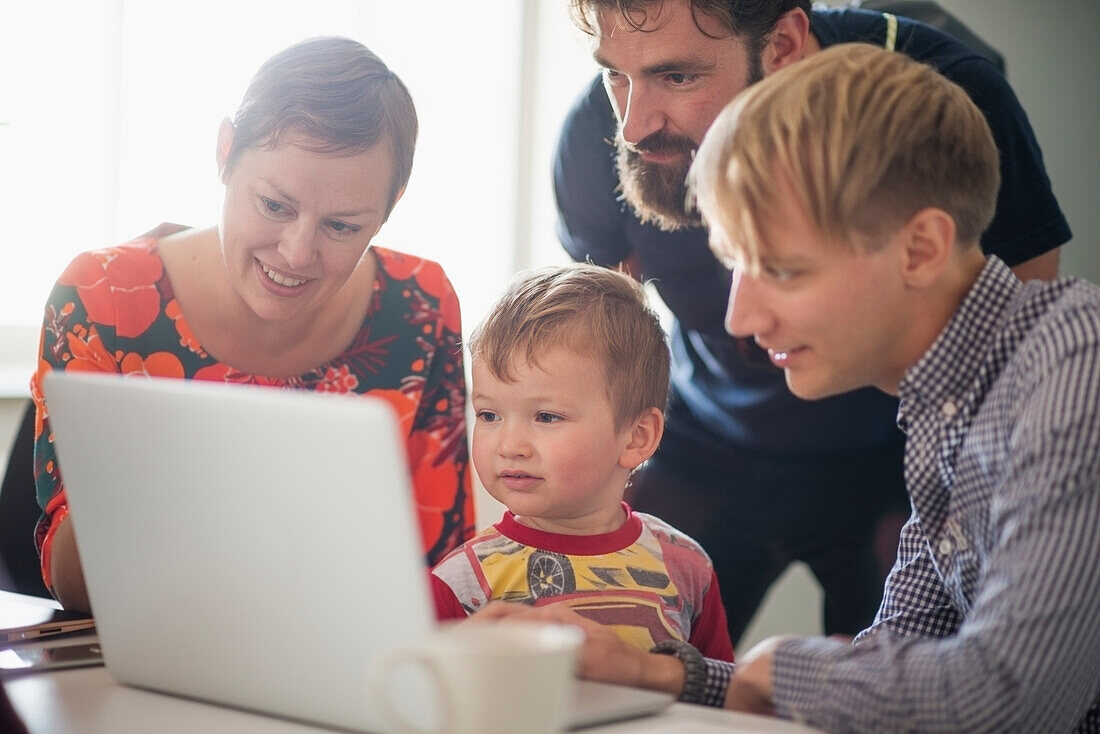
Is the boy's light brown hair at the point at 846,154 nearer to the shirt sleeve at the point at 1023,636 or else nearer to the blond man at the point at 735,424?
the shirt sleeve at the point at 1023,636

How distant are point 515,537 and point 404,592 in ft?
2.17

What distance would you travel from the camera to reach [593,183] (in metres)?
2.04

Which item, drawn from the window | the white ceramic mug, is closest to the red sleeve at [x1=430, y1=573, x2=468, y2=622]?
the white ceramic mug

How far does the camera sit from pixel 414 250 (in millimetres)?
3195

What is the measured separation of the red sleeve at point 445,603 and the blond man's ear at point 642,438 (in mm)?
259

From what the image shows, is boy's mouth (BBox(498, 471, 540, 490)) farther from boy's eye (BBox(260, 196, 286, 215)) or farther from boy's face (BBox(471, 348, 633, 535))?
boy's eye (BBox(260, 196, 286, 215))

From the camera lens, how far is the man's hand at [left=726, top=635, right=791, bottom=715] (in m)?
0.84

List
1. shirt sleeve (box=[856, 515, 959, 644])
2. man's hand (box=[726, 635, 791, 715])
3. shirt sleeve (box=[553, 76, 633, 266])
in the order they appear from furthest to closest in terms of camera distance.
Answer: shirt sleeve (box=[553, 76, 633, 266]) < shirt sleeve (box=[856, 515, 959, 644]) < man's hand (box=[726, 635, 791, 715])

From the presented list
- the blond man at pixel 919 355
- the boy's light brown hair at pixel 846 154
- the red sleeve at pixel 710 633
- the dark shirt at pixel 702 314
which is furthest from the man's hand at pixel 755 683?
the dark shirt at pixel 702 314

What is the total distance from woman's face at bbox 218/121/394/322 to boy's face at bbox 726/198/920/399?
680 millimetres

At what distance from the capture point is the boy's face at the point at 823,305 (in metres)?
0.93

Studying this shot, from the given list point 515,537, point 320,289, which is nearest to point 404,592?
point 515,537

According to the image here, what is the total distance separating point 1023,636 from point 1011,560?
0.05 meters

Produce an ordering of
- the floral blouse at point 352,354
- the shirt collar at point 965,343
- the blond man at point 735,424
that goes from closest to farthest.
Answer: the shirt collar at point 965,343 → the floral blouse at point 352,354 → the blond man at point 735,424
